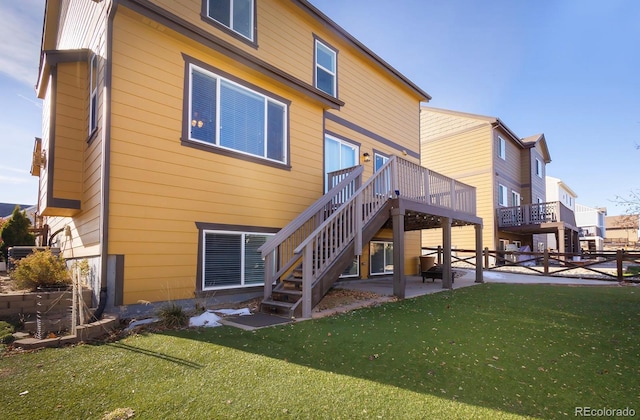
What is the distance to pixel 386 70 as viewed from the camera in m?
12.9

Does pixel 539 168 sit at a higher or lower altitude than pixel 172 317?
higher

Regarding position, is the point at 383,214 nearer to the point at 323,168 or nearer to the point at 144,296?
the point at 323,168

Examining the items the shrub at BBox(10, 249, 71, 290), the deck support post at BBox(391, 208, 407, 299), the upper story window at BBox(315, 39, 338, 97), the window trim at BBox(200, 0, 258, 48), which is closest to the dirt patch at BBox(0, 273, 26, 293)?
the shrub at BBox(10, 249, 71, 290)

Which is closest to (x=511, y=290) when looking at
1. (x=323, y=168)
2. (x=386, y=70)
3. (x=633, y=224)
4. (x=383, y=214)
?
(x=633, y=224)

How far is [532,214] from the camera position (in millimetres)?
19641

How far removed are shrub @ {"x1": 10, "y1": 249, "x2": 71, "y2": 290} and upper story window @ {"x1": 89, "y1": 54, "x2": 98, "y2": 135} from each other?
2585 millimetres

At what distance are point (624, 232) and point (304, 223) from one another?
211ft

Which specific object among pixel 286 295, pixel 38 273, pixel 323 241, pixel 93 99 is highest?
pixel 93 99

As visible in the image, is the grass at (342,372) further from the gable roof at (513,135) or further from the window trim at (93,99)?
the gable roof at (513,135)

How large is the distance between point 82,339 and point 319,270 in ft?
12.5

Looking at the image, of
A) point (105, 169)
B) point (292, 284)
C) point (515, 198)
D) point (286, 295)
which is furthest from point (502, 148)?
point (105, 169)

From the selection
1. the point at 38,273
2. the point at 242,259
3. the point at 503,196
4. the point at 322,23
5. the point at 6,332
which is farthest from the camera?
the point at 503,196

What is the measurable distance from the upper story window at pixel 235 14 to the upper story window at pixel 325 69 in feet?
8.22

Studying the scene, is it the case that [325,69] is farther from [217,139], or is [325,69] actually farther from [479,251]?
[479,251]
